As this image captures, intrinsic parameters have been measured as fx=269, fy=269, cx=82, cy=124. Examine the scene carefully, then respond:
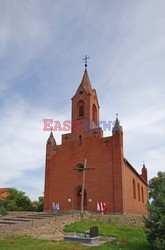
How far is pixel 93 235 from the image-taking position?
13234mm

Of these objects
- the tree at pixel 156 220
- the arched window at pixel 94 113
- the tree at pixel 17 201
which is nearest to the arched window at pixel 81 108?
the arched window at pixel 94 113

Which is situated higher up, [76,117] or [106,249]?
[76,117]

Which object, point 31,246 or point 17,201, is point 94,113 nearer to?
point 17,201

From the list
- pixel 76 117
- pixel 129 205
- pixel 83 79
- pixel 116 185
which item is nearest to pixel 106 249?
pixel 116 185

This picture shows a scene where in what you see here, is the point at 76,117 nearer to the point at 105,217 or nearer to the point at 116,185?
the point at 116,185

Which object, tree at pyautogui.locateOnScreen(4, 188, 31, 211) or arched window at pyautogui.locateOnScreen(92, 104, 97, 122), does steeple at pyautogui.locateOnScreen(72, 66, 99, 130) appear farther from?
tree at pyautogui.locateOnScreen(4, 188, 31, 211)

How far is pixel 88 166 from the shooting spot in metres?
31.3

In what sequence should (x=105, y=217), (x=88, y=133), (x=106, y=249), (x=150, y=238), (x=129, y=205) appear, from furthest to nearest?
1. (x=88, y=133)
2. (x=129, y=205)
3. (x=105, y=217)
4. (x=150, y=238)
5. (x=106, y=249)

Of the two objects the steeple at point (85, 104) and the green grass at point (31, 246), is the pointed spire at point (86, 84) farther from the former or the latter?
the green grass at point (31, 246)

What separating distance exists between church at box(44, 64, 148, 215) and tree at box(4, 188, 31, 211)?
8517 millimetres

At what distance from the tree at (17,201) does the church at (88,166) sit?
8517mm

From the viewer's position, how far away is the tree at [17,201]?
1518 inches

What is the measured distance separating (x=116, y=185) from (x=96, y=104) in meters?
12.0

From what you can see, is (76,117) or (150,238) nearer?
(150,238)
